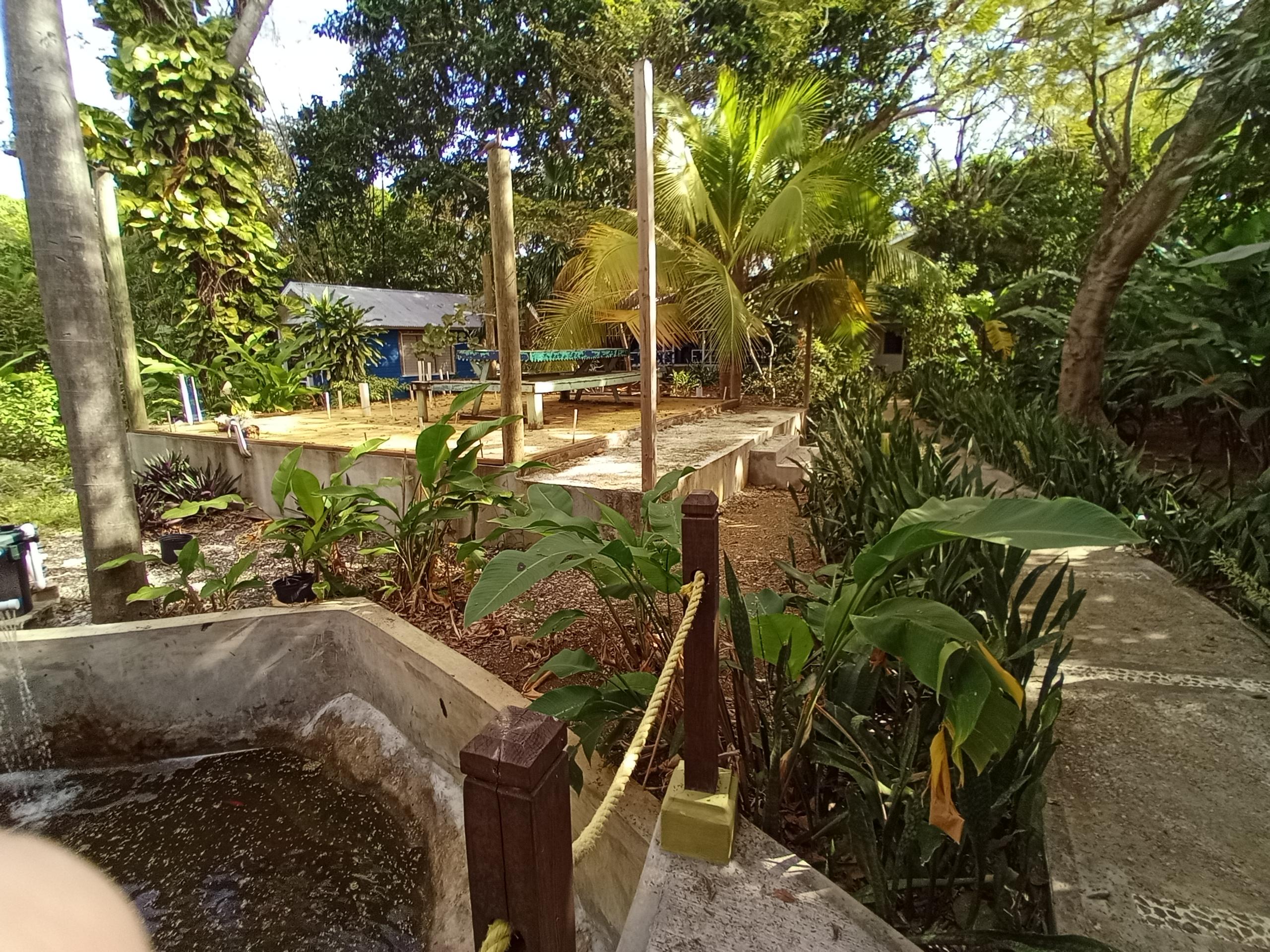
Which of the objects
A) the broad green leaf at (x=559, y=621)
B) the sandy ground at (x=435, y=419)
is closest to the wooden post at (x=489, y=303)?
the sandy ground at (x=435, y=419)

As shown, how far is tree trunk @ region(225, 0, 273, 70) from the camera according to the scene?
28.4 feet

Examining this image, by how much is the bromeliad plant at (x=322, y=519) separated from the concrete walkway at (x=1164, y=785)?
9.48 ft

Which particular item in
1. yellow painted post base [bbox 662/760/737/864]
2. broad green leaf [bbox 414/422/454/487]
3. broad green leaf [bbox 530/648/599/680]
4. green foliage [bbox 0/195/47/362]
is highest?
green foliage [bbox 0/195/47/362]

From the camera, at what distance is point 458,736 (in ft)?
8.24

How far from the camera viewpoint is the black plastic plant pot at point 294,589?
3.38 metres

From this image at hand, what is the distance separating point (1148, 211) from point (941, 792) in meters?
5.98

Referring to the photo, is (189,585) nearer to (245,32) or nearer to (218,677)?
(218,677)

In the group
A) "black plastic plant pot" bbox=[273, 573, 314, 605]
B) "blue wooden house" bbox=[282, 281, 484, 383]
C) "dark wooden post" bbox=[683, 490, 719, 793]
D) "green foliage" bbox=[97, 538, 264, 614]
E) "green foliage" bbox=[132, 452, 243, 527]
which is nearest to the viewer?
"dark wooden post" bbox=[683, 490, 719, 793]

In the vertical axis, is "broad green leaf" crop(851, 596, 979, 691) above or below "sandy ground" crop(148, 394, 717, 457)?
Answer: below

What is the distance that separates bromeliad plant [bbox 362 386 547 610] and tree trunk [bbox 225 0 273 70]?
332 inches

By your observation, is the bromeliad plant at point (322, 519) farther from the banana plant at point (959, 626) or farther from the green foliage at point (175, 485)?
the green foliage at point (175, 485)

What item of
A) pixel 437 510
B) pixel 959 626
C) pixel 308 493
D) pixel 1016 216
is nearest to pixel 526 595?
pixel 437 510

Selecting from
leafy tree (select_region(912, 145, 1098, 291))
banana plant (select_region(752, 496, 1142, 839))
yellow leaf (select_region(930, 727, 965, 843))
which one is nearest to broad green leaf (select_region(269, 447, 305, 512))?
banana plant (select_region(752, 496, 1142, 839))

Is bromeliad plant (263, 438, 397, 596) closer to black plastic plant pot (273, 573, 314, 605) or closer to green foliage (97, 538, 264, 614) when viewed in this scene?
black plastic plant pot (273, 573, 314, 605)
